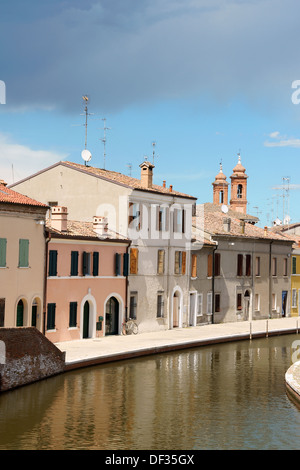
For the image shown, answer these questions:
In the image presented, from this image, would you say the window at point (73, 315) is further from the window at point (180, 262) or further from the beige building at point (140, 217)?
the window at point (180, 262)

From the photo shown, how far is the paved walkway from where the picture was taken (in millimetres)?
33906

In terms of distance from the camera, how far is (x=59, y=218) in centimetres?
3862

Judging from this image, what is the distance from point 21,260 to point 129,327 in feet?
34.2

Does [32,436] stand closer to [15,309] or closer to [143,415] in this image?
[143,415]

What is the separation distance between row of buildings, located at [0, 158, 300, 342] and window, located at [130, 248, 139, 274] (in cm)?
6

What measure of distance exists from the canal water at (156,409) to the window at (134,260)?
28.9 ft

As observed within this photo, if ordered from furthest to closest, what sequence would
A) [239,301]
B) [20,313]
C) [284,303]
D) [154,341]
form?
[284,303] → [239,301] → [154,341] → [20,313]

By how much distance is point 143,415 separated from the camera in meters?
25.3

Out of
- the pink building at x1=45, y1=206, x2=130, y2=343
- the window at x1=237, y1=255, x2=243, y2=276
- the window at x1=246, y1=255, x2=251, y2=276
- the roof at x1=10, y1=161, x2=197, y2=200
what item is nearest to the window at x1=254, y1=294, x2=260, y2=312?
the window at x1=246, y1=255, x2=251, y2=276

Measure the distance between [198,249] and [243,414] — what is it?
85.9 ft

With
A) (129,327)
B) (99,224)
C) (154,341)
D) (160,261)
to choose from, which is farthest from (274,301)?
(99,224)

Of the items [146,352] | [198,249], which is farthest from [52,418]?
[198,249]

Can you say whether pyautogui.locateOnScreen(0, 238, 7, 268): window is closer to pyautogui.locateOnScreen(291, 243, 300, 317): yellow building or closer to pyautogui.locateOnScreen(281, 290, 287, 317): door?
pyautogui.locateOnScreen(281, 290, 287, 317): door

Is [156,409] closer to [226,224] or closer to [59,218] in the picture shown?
[59,218]
